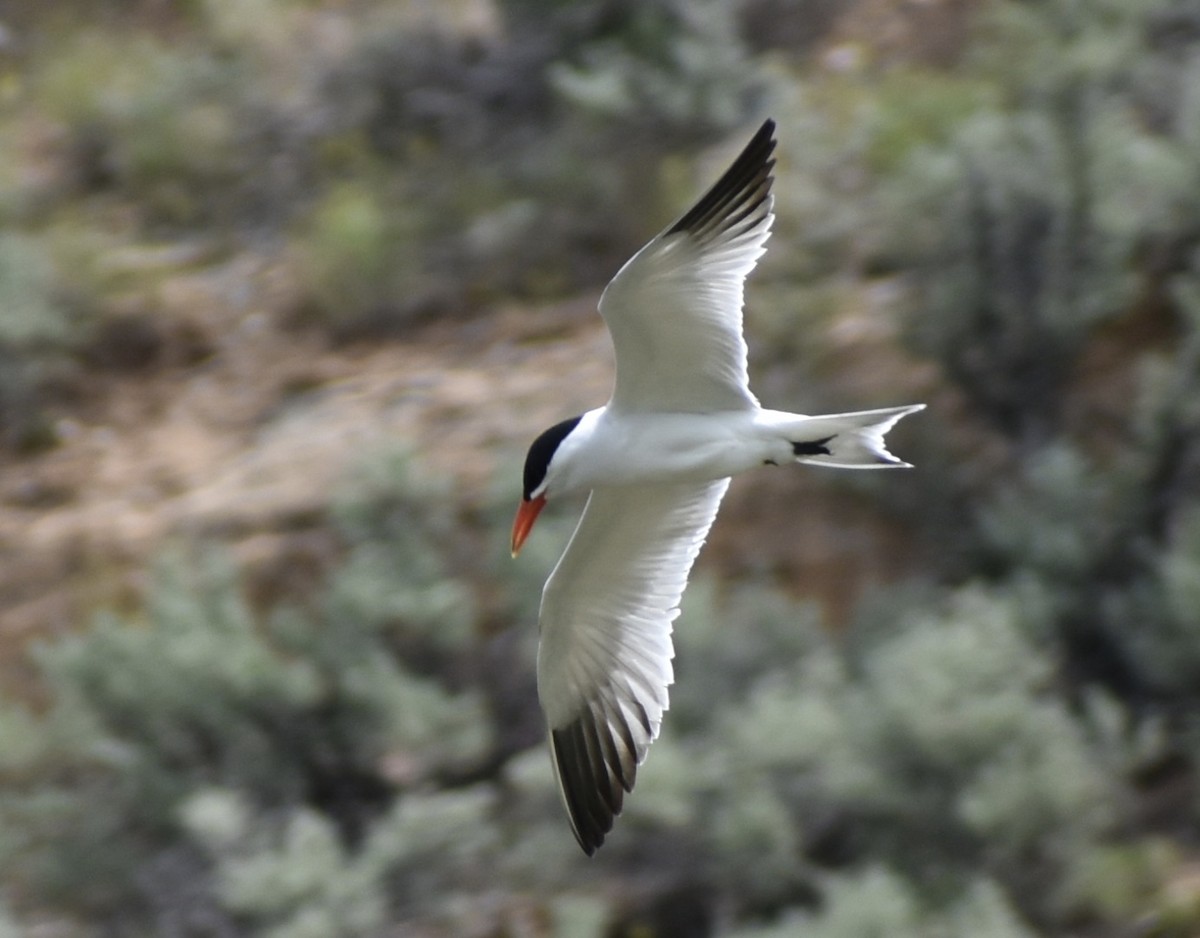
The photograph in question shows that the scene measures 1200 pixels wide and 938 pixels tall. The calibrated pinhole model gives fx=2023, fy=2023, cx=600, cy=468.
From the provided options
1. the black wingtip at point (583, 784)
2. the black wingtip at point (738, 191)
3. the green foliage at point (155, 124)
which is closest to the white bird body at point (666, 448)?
the black wingtip at point (738, 191)

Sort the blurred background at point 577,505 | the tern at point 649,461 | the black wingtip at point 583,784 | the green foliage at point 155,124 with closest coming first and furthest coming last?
1. the tern at point 649,461
2. the black wingtip at point 583,784
3. the blurred background at point 577,505
4. the green foliage at point 155,124

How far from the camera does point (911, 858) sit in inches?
326

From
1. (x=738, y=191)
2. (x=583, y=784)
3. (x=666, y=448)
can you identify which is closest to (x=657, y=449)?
(x=666, y=448)

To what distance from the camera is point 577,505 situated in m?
9.53

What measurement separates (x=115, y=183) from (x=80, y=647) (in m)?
5.19

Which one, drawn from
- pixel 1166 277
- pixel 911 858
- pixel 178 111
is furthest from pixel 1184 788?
pixel 178 111

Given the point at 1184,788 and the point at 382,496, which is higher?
the point at 382,496

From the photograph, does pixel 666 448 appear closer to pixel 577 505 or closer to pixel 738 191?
pixel 738 191

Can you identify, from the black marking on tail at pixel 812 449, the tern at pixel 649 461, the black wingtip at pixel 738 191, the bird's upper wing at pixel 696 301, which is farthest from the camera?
the black marking on tail at pixel 812 449

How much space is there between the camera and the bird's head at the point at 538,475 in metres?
5.50

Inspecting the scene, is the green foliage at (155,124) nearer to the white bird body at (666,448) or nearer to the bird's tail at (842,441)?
the white bird body at (666,448)

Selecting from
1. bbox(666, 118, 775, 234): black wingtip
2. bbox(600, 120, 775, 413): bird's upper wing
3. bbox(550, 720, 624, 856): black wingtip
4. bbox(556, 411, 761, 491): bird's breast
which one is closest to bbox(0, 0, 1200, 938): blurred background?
bbox(550, 720, 624, 856): black wingtip

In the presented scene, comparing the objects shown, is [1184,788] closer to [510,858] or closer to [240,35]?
[510,858]

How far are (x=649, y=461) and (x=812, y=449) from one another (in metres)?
0.44
